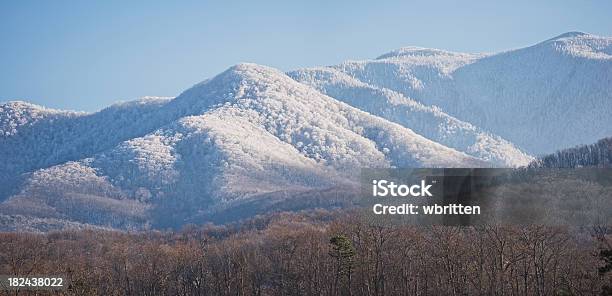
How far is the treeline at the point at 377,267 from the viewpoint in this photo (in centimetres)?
6950

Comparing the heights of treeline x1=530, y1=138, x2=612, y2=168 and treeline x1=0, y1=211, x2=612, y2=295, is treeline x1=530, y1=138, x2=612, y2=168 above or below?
above

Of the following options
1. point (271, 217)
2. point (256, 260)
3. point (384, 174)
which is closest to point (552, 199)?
point (384, 174)

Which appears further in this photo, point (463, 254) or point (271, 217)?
point (271, 217)

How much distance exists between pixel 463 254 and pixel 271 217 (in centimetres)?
10119

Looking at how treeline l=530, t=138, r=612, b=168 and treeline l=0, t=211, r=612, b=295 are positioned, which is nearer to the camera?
treeline l=0, t=211, r=612, b=295

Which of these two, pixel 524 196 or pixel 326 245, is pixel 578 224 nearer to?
pixel 524 196

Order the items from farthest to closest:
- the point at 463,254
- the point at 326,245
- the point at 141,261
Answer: the point at 141,261
the point at 326,245
the point at 463,254

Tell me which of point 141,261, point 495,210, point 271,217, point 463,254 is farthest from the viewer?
point 271,217

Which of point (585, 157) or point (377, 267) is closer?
point (377, 267)

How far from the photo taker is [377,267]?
74.4m

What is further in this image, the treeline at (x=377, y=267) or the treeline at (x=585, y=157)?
the treeline at (x=585, y=157)

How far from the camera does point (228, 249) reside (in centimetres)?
10556

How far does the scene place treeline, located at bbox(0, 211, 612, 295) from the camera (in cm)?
6950

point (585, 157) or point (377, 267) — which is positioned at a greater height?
point (585, 157)
